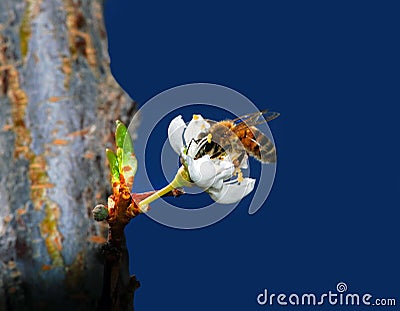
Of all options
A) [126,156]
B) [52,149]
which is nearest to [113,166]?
[126,156]

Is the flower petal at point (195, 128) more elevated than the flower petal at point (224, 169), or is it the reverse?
the flower petal at point (195, 128)

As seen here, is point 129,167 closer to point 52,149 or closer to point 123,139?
point 123,139

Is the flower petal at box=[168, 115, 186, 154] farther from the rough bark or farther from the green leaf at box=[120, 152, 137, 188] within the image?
the rough bark

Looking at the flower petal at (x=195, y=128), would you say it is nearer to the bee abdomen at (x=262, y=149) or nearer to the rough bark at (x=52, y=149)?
the bee abdomen at (x=262, y=149)

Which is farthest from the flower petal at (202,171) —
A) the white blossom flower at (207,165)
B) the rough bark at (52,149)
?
the rough bark at (52,149)

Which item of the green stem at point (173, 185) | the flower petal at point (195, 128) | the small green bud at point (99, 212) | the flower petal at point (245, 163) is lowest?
the small green bud at point (99, 212)

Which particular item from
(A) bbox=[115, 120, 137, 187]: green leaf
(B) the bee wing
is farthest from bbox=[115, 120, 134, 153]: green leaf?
(B) the bee wing

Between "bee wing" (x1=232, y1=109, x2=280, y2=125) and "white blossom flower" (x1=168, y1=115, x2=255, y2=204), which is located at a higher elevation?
"bee wing" (x1=232, y1=109, x2=280, y2=125)
